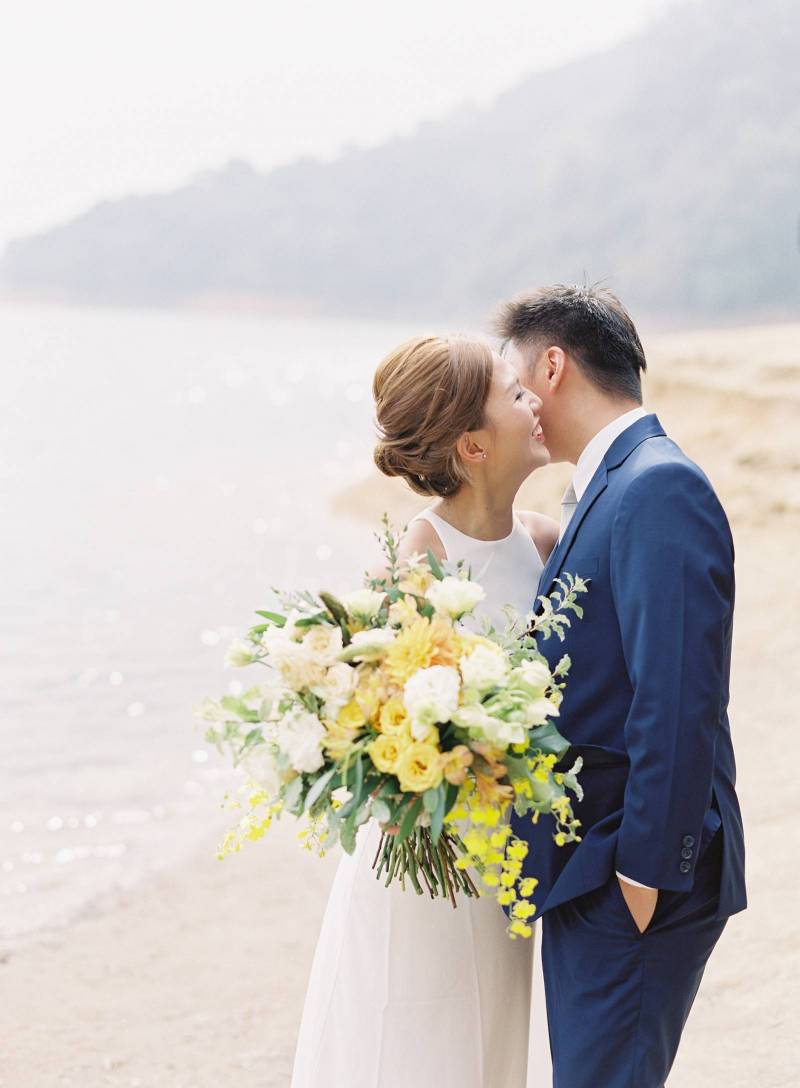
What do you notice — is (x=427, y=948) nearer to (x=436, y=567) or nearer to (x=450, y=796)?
(x=450, y=796)

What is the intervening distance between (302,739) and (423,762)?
9.4 inches

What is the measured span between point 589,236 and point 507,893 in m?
109

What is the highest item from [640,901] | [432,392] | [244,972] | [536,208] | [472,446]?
[536,208]

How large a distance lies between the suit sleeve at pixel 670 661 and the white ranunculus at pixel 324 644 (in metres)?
0.58

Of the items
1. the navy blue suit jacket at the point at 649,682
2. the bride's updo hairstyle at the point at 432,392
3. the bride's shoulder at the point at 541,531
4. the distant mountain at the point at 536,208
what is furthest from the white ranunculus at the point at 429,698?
the distant mountain at the point at 536,208

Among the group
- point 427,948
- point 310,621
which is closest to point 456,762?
point 310,621

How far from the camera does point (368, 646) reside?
2.28m

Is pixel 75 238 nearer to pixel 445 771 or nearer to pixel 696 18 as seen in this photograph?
pixel 696 18

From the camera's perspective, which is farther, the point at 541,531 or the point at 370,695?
the point at 541,531

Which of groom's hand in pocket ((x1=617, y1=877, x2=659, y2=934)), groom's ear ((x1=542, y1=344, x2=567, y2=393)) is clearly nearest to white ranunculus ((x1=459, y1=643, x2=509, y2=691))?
groom's hand in pocket ((x1=617, y1=877, x2=659, y2=934))

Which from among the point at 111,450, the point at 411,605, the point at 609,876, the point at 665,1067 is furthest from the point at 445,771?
the point at 111,450

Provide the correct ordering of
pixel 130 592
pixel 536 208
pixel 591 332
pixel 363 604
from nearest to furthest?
1. pixel 363 604
2. pixel 591 332
3. pixel 130 592
4. pixel 536 208

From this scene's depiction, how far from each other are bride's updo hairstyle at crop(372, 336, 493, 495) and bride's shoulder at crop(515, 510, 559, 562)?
0.54 meters

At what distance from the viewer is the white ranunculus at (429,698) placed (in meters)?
2.15
